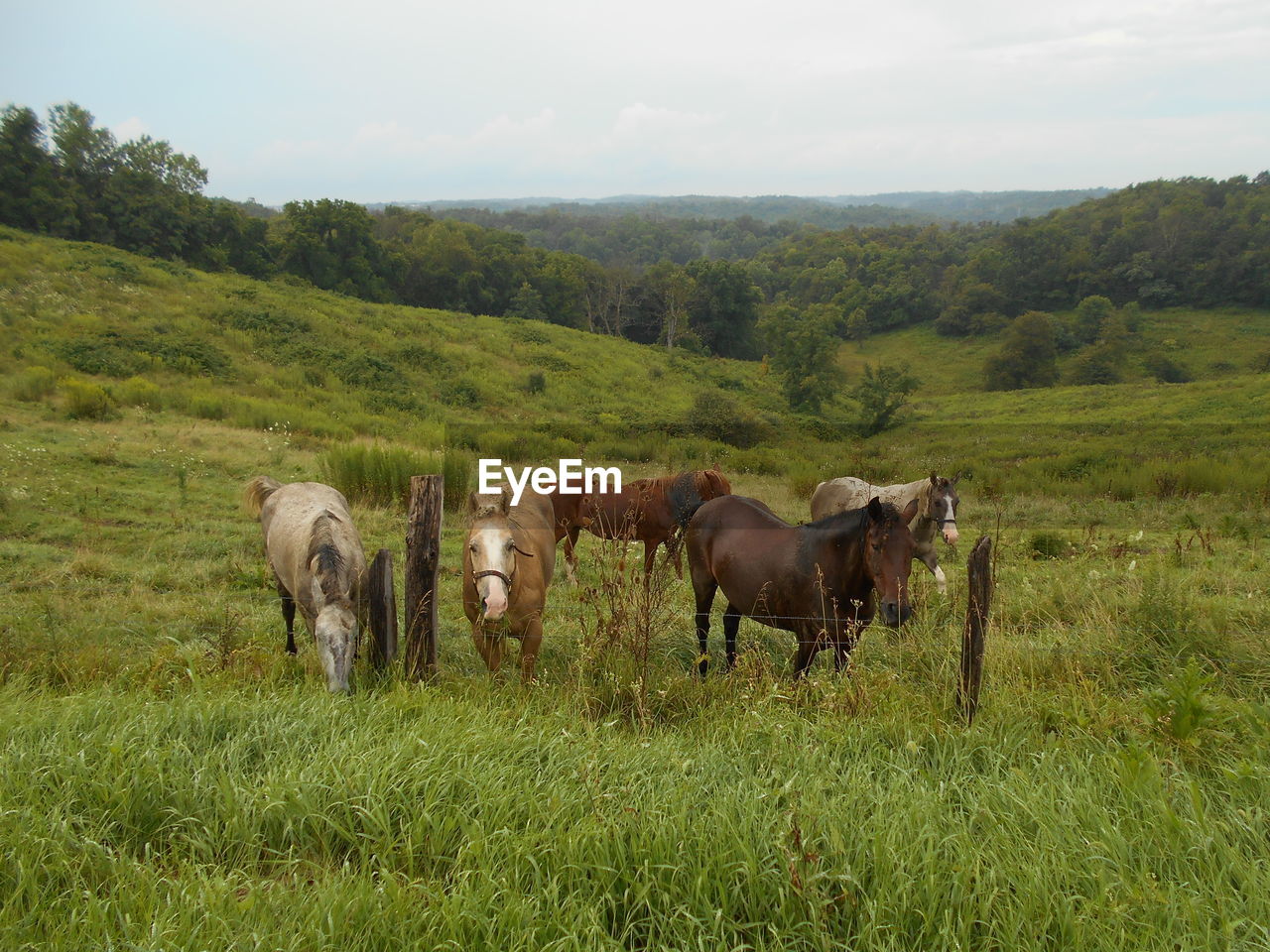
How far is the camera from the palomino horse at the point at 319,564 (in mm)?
4305

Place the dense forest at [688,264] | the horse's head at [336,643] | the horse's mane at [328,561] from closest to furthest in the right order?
the horse's head at [336,643] < the horse's mane at [328,561] < the dense forest at [688,264]

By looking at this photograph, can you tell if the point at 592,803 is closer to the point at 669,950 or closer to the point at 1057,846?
the point at 669,950

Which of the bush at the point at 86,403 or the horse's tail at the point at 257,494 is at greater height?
the horse's tail at the point at 257,494

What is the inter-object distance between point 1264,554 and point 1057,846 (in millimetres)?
8791

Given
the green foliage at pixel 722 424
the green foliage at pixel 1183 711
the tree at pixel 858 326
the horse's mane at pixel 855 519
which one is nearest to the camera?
the green foliage at pixel 1183 711

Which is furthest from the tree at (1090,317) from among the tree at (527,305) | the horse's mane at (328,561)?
the horse's mane at (328,561)

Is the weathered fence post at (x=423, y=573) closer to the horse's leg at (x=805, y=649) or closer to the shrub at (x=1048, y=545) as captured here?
the horse's leg at (x=805, y=649)

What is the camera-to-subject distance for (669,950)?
238 cm

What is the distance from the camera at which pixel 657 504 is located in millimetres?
9227

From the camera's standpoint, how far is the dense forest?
4231 centimetres

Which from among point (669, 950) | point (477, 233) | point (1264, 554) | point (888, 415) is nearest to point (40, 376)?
point (669, 950)

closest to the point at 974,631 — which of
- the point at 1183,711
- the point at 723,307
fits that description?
the point at 1183,711

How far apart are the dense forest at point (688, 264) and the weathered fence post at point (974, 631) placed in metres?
45.3

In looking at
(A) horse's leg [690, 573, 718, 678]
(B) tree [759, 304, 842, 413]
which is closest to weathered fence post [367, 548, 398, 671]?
(A) horse's leg [690, 573, 718, 678]
